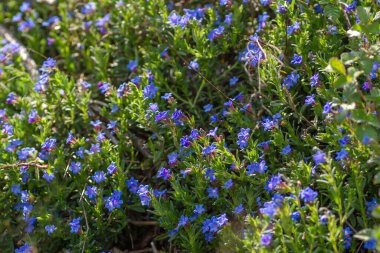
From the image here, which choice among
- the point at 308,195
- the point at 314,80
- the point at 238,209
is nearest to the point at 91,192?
the point at 238,209

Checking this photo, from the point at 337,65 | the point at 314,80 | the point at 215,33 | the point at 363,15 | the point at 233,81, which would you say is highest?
the point at 363,15

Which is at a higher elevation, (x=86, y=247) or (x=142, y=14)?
(x=142, y=14)

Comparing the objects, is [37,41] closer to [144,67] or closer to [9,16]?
[9,16]

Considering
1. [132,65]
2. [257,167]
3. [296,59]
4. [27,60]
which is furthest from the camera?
[27,60]

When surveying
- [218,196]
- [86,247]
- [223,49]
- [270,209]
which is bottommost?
[86,247]

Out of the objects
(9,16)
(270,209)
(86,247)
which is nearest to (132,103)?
(86,247)

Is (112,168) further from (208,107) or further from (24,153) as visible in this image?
(208,107)

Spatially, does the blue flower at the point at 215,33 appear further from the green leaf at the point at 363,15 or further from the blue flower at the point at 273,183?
the blue flower at the point at 273,183

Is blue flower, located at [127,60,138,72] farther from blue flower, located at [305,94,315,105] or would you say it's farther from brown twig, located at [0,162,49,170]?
blue flower, located at [305,94,315,105]

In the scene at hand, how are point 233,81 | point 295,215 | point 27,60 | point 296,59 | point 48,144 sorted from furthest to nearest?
point 27,60 < point 233,81 < point 48,144 < point 296,59 < point 295,215
